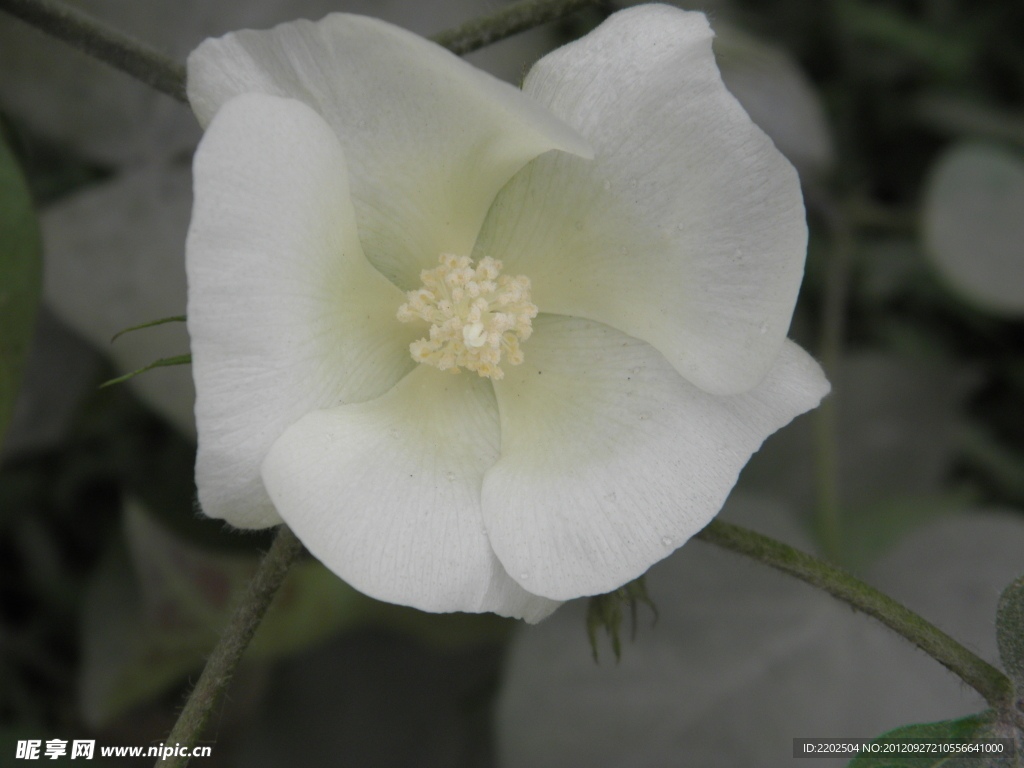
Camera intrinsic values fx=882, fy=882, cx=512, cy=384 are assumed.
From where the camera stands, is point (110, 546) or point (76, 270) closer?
point (76, 270)

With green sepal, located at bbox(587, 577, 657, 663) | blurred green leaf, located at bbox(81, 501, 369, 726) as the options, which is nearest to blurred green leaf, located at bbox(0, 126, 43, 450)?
blurred green leaf, located at bbox(81, 501, 369, 726)

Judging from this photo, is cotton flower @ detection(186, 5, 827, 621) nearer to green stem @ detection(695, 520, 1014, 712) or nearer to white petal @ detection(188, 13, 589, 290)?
white petal @ detection(188, 13, 589, 290)

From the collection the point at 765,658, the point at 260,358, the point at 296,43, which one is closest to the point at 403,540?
the point at 260,358

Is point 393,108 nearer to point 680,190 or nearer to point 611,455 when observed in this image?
point 680,190

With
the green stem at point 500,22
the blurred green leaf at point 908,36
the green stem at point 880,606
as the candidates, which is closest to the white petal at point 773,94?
the blurred green leaf at point 908,36

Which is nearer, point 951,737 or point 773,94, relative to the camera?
point 951,737

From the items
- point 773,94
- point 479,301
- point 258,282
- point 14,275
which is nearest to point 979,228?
point 773,94

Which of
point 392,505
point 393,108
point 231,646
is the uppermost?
point 393,108

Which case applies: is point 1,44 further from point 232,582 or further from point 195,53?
point 232,582
